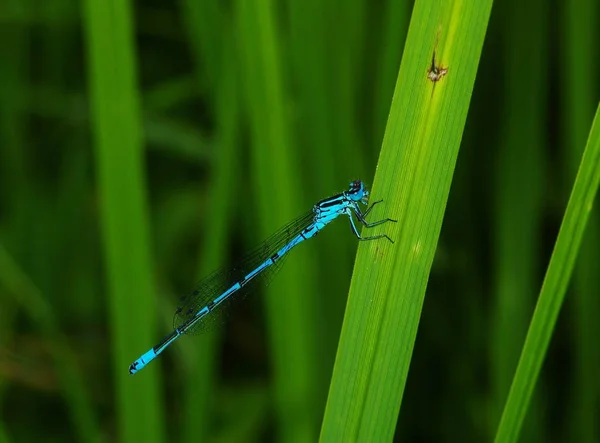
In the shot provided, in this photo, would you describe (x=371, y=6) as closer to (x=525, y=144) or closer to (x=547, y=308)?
(x=525, y=144)

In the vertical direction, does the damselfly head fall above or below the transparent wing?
above

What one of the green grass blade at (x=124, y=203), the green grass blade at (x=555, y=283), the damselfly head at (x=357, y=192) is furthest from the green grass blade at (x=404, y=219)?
the damselfly head at (x=357, y=192)

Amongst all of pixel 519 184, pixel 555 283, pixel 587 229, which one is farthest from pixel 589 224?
pixel 555 283

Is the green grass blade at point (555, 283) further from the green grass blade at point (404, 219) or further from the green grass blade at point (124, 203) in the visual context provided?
the green grass blade at point (124, 203)

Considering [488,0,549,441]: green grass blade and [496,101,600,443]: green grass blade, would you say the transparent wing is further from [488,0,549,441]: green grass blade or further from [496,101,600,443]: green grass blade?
[496,101,600,443]: green grass blade

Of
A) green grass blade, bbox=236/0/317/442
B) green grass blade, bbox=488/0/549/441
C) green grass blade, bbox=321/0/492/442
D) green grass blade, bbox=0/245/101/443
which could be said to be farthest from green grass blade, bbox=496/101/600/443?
green grass blade, bbox=0/245/101/443

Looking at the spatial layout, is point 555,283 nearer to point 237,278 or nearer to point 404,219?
point 404,219
